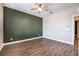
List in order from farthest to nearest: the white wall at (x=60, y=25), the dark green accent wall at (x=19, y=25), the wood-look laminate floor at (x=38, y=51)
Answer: the white wall at (x=60, y=25) → the dark green accent wall at (x=19, y=25) → the wood-look laminate floor at (x=38, y=51)

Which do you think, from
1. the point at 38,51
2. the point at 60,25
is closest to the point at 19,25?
the point at 38,51

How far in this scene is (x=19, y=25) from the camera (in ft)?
18.2

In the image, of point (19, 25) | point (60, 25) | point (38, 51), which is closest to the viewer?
point (38, 51)

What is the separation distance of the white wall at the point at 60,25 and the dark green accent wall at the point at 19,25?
0.91 meters

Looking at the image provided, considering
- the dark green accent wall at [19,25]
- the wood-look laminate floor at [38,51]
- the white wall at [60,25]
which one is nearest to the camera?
the wood-look laminate floor at [38,51]

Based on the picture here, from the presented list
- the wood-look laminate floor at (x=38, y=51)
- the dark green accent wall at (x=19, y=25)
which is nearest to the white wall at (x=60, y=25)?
the dark green accent wall at (x=19, y=25)

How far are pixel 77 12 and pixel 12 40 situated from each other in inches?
170

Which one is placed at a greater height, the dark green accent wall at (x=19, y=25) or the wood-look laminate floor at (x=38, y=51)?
the dark green accent wall at (x=19, y=25)

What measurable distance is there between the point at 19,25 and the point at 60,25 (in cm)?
295

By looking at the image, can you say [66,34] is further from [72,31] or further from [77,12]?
[77,12]

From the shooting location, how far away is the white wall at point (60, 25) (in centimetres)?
511

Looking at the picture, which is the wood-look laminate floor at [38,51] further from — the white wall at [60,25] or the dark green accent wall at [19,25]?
the white wall at [60,25]

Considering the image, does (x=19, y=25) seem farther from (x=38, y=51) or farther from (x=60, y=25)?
(x=60, y=25)

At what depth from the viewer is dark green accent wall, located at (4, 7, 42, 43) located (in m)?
4.81
